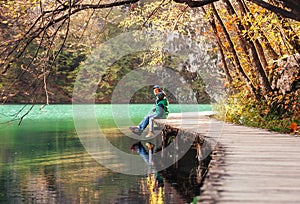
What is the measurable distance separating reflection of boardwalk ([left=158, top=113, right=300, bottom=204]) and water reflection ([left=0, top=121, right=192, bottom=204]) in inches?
88.6

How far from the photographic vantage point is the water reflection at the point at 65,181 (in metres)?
10.6

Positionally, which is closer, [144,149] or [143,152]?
[143,152]

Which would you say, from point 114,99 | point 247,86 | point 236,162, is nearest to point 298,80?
point 247,86

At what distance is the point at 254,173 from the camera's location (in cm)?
598

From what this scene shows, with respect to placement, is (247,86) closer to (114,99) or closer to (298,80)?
(298,80)

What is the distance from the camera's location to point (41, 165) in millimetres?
14906

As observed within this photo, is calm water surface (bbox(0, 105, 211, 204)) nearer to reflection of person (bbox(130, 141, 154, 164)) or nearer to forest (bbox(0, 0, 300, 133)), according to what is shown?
reflection of person (bbox(130, 141, 154, 164))

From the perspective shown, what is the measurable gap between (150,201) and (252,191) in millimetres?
5470

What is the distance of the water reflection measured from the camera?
10569mm

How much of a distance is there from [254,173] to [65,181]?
6.82m

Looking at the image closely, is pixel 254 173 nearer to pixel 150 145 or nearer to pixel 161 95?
pixel 161 95

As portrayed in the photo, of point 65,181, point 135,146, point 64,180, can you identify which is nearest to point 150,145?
point 135,146

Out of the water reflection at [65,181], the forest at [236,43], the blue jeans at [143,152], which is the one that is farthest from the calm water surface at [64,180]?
the forest at [236,43]

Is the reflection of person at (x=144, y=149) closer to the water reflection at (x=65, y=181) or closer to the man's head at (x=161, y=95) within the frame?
the water reflection at (x=65, y=181)
